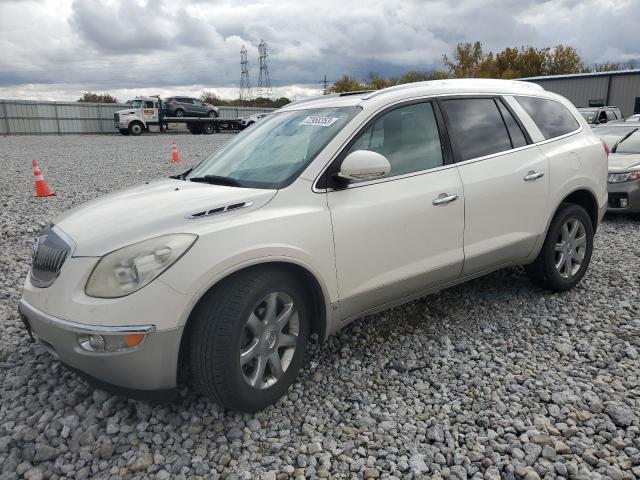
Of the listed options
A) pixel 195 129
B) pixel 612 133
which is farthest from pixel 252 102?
pixel 612 133

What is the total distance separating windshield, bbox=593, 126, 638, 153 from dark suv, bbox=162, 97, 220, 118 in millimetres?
28720

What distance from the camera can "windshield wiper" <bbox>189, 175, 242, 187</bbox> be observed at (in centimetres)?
314

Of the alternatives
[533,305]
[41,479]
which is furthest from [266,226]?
[533,305]

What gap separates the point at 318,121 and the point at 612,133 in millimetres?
8214

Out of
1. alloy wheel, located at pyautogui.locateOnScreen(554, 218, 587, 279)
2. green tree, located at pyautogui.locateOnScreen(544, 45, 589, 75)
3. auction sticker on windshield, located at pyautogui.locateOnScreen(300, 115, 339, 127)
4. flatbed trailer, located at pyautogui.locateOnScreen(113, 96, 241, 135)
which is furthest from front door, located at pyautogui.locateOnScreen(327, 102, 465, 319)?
green tree, located at pyautogui.locateOnScreen(544, 45, 589, 75)

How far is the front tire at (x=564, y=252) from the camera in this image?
4199mm

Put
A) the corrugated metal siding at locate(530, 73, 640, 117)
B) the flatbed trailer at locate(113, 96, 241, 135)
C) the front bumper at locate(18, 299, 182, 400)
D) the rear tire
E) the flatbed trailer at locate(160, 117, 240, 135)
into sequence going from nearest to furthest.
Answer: the front bumper at locate(18, 299, 182, 400) → the corrugated metal siding at locate(530, 73, 640, 117) → the flatbed trailer at locate(113, 96, 241, 135) → the flatbed trailer at locate(160, 117, 240, 135) → the rear tire

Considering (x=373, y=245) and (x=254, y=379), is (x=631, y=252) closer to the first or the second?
(x=373, y=245)

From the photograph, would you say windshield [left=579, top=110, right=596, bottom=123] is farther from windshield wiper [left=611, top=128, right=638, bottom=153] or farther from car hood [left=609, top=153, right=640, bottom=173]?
car hood [left=609, top=153, right=640, bottom=173]

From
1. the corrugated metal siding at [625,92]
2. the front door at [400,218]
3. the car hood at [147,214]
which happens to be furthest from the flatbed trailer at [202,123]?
the front door at [400,218]

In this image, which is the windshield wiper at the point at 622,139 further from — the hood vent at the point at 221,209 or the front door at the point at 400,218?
the hood vent at the point at 221,209

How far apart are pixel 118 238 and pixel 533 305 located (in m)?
3.30

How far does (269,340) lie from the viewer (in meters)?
2.76

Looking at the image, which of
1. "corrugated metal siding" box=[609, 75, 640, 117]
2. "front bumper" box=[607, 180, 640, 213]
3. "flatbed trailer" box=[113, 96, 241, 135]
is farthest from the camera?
"flatbed trailer" box=[113, 96, 241, 135]
